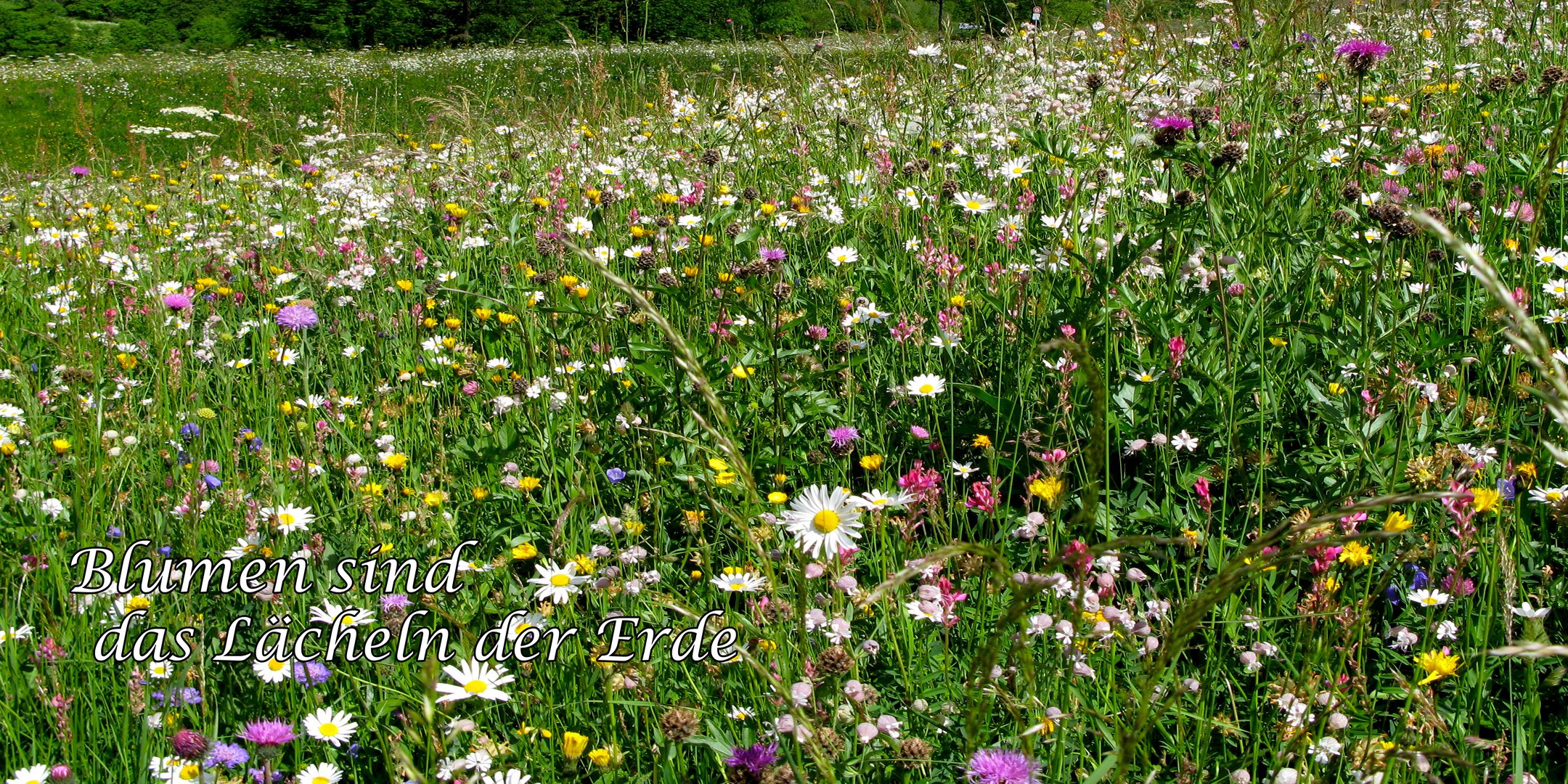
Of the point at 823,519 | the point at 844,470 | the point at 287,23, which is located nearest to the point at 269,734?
the point at 823,519

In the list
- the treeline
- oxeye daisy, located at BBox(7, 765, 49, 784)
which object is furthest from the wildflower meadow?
the treeline

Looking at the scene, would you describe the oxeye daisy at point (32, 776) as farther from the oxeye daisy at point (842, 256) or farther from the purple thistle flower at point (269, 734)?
the oxeye daisy at point (842, 256)

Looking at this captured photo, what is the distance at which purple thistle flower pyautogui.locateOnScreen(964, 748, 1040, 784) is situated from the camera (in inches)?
40.8

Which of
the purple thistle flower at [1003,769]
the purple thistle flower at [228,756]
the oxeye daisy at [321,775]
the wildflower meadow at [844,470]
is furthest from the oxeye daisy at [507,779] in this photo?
the purple thistle flower at [1003,769]

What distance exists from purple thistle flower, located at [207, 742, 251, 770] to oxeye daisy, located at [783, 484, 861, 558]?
0.77 meters

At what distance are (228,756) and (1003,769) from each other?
38.3 inches

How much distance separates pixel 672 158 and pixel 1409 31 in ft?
14.0

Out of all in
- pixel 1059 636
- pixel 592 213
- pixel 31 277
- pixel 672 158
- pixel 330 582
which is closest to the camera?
pixel 1059 636

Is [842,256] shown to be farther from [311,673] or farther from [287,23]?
[287,23]

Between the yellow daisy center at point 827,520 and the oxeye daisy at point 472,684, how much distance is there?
43cm

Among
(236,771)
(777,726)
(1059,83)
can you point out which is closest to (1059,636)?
(777,726)

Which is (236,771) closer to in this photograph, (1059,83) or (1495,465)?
(1495,465)

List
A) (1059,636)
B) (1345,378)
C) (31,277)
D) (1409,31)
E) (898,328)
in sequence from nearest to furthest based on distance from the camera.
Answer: (1059,636), (1345,378), (898,328), (31,277), (1409,31)

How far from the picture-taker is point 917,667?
1.48 meters
